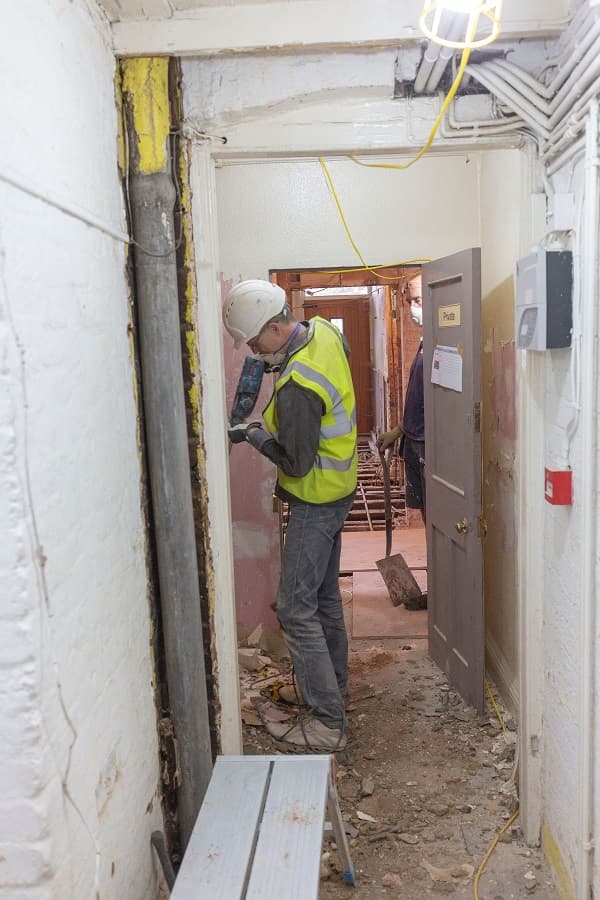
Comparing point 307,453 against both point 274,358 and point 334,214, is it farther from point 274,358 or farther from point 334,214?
point 334,214

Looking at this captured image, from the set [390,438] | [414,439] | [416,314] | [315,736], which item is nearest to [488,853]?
[315,736]

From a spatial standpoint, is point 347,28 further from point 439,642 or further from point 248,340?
point 439,642

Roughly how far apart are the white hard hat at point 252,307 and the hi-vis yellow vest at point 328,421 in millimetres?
175

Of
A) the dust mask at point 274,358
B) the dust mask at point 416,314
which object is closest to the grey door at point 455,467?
the dust mask at point 274,358

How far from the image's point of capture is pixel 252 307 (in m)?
2.68

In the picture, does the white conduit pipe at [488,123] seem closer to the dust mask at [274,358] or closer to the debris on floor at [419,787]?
the dust mask at [274,358]

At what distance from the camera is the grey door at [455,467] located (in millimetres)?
2945

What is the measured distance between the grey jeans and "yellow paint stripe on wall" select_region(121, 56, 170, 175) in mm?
1362

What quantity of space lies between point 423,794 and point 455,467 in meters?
1.32

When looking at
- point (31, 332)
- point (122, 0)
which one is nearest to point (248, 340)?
point (122, 0)

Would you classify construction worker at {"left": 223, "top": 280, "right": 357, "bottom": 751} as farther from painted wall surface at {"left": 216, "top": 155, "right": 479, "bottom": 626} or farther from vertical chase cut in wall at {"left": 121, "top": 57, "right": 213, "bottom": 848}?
painted wall surface at {"left": 216, "top": 155, "right": 479, "bottom": 626}

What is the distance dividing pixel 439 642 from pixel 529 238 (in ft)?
6.97

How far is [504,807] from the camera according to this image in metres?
2.51

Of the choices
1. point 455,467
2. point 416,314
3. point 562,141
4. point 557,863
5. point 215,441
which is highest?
point 562,141
